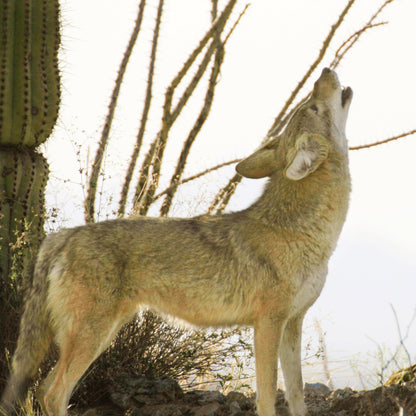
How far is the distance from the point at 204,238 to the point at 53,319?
1.26 m

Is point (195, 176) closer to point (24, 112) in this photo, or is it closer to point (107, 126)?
point (107, 126)

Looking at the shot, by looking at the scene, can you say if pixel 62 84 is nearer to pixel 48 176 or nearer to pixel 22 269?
pixel 48 176

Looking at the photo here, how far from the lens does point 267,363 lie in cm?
480

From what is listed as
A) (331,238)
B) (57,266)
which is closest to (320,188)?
(331,238)

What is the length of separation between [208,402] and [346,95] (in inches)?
111

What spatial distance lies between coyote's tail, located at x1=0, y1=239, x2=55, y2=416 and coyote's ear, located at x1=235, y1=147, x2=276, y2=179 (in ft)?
5.53

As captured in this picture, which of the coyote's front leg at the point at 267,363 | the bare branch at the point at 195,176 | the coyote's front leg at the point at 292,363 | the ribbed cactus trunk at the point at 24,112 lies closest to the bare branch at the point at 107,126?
the ribbed cactus trunk at the point at 24,112

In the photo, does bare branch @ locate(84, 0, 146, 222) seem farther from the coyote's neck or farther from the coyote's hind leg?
the coyote's neck

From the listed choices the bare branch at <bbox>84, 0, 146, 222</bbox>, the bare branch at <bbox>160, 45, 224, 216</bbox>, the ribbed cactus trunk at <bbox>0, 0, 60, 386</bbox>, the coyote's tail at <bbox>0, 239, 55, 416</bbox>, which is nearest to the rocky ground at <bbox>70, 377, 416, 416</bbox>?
the coyote's tail at <bbox>0, 239, 55, 416</bbox>

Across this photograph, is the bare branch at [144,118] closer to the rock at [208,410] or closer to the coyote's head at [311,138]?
the coyote's head at [311,138]

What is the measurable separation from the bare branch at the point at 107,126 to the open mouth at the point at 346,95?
2.95 meters

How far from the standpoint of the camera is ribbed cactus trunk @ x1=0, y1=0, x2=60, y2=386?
22.5 feet

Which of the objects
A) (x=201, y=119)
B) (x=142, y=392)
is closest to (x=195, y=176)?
(x=201, y=119)

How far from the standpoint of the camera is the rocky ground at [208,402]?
542 cm
